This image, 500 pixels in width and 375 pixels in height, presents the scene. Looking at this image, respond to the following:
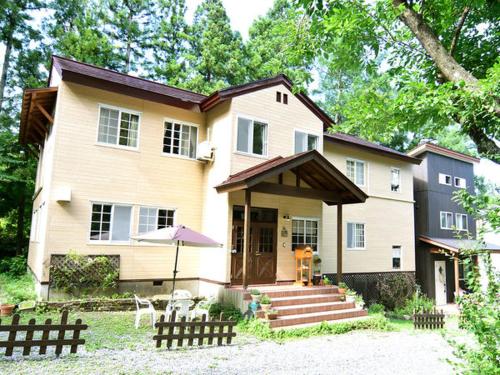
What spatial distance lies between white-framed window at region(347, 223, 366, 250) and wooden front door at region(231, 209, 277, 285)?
5294 mm

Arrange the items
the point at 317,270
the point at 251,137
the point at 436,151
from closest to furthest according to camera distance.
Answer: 1. the point at 251,137
2. the point at 317,270
3. the point at 436,151

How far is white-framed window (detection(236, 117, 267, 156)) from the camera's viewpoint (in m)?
12.5

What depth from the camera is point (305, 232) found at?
44.6 feet

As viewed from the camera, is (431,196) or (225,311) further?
(431,196)

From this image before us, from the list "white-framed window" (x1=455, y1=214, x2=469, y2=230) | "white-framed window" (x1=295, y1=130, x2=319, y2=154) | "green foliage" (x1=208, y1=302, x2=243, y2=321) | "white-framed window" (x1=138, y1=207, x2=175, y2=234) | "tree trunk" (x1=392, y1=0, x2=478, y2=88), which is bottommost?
"green foliage" (x1=208, y1=302, x2=243, y2=321)

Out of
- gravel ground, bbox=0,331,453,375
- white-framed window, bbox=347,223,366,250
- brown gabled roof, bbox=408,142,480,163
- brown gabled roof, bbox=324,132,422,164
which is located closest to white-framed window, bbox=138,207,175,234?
gravel ground, bbox=0,331,453,375

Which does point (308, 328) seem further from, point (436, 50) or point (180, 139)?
point (180, 139)

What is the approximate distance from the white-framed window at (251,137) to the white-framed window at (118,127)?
11.5 feet

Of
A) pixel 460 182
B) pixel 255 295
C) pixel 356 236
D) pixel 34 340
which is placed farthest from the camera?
pixel 460 182

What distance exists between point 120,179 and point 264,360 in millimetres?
7421

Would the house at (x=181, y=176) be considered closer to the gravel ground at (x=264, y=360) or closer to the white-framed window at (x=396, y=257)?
the gravel ground at (x=264, y=360)

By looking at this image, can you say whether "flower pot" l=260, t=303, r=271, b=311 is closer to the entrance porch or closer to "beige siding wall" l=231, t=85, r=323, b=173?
the entrance porch

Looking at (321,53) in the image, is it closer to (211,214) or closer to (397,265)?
(211,214)

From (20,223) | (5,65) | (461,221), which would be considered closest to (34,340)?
(20,223)
